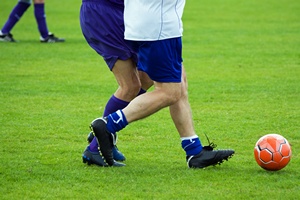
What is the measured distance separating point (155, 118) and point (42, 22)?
7.18m

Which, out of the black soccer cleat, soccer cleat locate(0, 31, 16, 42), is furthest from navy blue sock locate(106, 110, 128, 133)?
soccer cleat locate(0, 31, 16, 42)

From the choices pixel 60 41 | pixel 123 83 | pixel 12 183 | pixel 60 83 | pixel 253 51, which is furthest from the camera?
pixel 60 41

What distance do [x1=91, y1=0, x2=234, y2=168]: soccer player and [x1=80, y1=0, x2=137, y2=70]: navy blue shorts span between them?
0.21 metres

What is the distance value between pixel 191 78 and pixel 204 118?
2694mm

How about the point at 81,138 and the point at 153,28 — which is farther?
the point at 81,138

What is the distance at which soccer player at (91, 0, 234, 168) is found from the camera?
19.7ft

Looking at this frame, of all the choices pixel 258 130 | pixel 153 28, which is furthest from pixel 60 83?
pixel 153 28

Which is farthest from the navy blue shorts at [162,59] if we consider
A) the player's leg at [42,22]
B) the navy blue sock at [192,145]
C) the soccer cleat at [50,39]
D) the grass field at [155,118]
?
the soccer cleat at [50,39]

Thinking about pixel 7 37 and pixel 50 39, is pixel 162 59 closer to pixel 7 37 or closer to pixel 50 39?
pixel 50 39

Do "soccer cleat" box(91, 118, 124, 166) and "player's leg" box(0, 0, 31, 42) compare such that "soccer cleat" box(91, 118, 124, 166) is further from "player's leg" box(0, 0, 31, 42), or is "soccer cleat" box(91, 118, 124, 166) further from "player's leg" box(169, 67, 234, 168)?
"player's leg" box(0, 0, 31, 42)

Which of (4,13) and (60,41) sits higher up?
(60,41)

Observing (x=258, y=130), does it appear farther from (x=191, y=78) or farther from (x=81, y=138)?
(x=191, y=78)

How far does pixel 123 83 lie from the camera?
6.58 meters

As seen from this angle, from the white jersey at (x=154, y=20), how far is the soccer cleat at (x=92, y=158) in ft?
3.64
